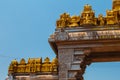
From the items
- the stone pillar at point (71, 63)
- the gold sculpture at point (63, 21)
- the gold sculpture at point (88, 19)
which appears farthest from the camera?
the gold sculpture at point (63, 21)

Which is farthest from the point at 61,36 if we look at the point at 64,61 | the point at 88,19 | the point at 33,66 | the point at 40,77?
the point at 40,77

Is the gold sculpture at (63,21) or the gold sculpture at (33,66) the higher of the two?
the gold sculpture at (63,21)

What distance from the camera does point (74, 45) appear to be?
51.9 ft

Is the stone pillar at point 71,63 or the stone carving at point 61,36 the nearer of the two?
the stone pillar at point 71,63

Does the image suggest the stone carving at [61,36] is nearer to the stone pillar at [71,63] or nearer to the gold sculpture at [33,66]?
the stone pillar at [71,63]

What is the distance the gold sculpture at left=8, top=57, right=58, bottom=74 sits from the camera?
15859 mm

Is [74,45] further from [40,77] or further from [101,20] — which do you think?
[40,77]

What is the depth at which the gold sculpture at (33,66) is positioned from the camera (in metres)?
15.9

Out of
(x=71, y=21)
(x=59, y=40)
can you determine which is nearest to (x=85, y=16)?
(x=71, y=21)

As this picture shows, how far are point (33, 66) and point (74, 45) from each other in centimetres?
209

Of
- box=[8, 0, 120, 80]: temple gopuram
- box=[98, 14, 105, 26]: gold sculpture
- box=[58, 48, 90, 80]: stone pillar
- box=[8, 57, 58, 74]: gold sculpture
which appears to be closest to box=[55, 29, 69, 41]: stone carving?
box=[8, 0, 120, 80]: temple gopuram

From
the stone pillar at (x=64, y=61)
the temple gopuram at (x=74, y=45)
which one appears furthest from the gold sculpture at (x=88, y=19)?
the stone pillar at (x=64, y=61)

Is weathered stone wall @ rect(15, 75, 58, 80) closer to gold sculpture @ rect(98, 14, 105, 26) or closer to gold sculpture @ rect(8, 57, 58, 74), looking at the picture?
gold sculpture @ rect(8, 57, 58, 74)

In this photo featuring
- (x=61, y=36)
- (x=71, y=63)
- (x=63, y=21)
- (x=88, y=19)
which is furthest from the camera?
(x=63, y=21)
